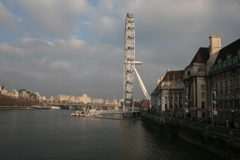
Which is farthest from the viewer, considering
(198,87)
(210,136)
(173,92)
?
(173,92)

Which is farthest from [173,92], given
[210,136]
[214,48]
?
[210,136]

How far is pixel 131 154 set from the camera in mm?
23297

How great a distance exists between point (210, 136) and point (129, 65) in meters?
59.8

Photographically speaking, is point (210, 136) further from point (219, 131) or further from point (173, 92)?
point (173, 92)

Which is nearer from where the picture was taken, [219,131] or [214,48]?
[219,131]

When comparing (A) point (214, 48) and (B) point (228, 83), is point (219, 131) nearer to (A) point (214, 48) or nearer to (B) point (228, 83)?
(B) point (228, 83)

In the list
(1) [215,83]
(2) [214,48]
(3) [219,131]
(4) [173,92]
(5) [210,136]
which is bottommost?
(5) [210,136]

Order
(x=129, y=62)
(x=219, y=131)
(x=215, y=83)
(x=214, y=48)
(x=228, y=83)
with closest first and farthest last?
(x=219, y=131) → (x=228, y=83) → (x=215, y=83) → (x=214, y=48) → (x=129, y=62)

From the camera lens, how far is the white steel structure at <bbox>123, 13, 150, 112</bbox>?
261 ft

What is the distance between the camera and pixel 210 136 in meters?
21.8

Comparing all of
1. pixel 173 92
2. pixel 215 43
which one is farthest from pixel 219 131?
pixel 173 92

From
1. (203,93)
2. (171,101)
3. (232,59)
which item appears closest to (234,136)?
(232,59)

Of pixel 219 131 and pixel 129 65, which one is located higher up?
pixel 129 65

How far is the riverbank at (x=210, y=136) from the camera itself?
17781 mm
